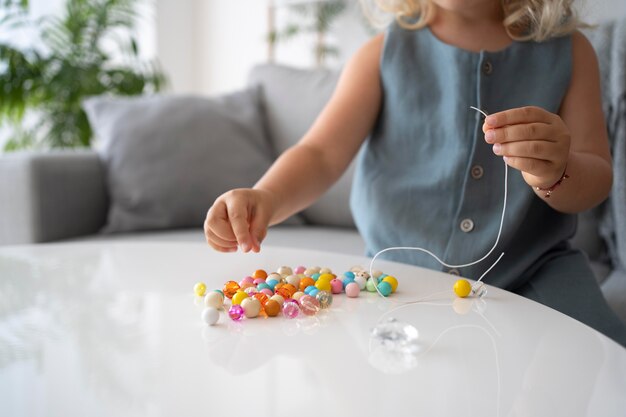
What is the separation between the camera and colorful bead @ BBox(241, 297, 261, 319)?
1.91 feet

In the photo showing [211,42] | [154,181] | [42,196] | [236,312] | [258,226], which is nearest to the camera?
[236,312]

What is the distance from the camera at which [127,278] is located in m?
0.75

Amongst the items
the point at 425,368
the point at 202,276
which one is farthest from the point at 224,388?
the point at 202,276

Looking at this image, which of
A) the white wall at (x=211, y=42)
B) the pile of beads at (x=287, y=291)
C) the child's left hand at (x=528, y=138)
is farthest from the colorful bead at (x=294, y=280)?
the white wall at (x=211, y=42)

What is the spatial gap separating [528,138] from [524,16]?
0.52 meters

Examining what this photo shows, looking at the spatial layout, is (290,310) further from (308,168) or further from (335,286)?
(308,168)

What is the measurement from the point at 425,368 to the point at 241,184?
55.8 inches

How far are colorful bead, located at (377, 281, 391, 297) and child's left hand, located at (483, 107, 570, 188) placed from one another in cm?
18

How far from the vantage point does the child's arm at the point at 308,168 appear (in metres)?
0.75

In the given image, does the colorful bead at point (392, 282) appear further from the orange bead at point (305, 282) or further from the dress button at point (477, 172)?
the dress button at point (477, 172)

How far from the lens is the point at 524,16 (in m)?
1.10

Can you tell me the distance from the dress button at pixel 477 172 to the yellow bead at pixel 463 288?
0.42 meters

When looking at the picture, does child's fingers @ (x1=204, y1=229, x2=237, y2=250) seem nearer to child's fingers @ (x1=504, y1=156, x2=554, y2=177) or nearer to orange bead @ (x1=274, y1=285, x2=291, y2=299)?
orange bead @ (x1=274, y1=285, x2=291, y2=299)

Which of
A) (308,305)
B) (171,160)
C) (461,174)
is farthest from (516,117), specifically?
Answer: (171,160)
